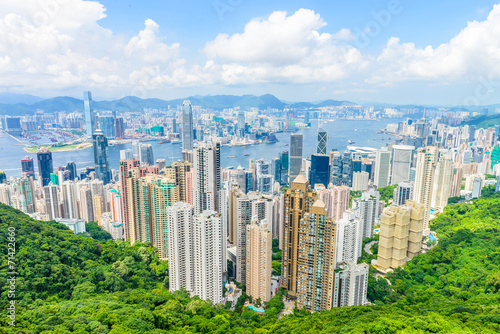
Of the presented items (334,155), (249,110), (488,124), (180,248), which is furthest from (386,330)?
(249,110)

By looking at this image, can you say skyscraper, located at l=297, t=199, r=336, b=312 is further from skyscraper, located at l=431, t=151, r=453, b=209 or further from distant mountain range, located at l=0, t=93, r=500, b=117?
distant mountain range, located at l=0, t=93, r=500, b=117

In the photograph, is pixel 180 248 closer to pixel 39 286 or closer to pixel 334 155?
pixel 39 286

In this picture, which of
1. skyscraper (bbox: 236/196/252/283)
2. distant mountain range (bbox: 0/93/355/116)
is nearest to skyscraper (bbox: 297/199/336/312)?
skyscraper (bbox: 236/196/252/283)

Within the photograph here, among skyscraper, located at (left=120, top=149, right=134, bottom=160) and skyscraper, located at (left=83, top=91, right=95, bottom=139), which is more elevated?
skyscraper, located at (left=83, top=91, right=95, bottom=139)

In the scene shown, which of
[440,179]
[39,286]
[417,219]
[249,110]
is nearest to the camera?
[39,286]

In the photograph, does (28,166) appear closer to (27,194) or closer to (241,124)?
(27,194)
